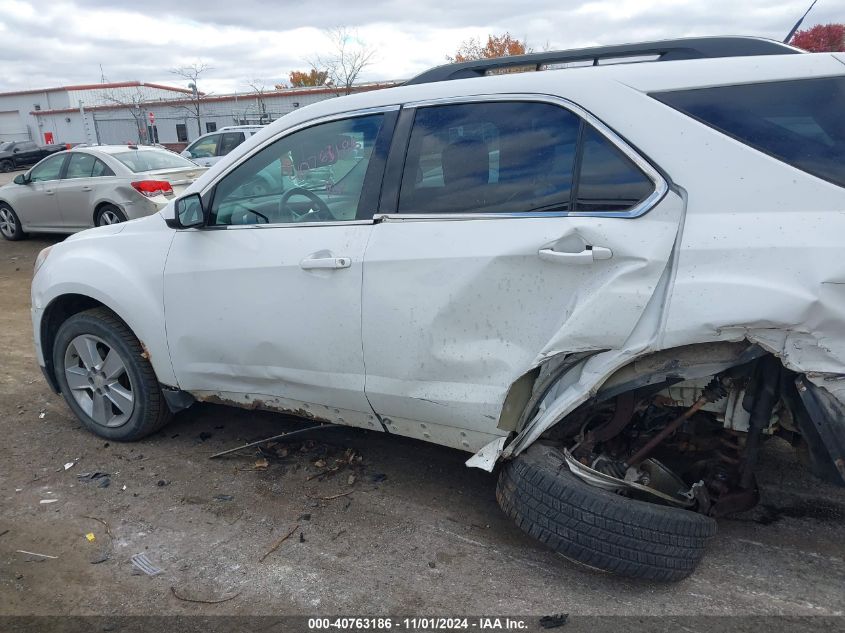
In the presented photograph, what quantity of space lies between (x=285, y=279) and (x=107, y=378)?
1584mm

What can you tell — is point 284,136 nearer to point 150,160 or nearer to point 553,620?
point 553,620

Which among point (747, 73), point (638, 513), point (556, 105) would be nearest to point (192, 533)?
point (638, 513)

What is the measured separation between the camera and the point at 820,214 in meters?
2.22

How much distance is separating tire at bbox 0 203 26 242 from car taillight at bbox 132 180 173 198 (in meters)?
3.10

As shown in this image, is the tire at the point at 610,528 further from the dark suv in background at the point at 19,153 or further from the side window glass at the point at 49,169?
the dark suv in background at the point at 19,153

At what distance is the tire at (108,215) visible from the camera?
9.84m

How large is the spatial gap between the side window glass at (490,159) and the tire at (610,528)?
1.10 m

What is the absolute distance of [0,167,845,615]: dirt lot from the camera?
8.59 feet

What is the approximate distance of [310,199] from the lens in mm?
3209

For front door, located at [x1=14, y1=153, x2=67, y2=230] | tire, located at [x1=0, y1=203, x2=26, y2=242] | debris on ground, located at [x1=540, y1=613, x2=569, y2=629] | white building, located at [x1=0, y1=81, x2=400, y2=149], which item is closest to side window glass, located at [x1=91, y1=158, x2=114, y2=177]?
front door, located at [x1=14, y1=153, x2=67, y2=230]

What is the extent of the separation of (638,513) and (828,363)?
33.1 inches

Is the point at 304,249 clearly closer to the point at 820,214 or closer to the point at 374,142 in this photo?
the point at 374,142

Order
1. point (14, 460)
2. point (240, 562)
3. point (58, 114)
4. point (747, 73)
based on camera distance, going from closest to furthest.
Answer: point (747, 73), point (240, 562), point (14, 460), point (58, 114)

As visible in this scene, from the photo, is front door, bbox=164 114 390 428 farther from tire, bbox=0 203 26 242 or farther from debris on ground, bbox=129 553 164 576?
tire, bbox=0 203 26 242
